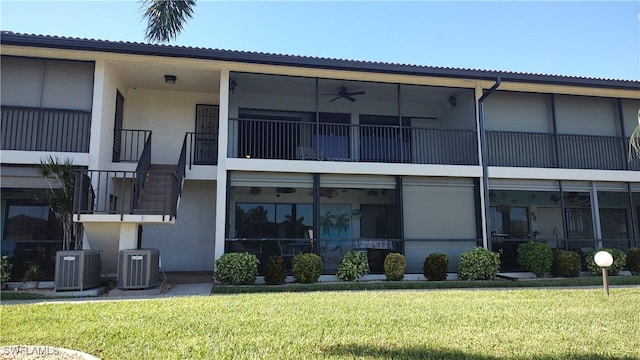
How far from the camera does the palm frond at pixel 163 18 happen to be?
15656mm

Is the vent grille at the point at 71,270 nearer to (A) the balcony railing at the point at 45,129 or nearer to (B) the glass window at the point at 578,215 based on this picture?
(A) the balcony railing at the point at 45,129

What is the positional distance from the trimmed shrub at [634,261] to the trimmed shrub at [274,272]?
30.5 feet

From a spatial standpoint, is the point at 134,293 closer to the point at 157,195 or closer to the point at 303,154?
the point at 157,195

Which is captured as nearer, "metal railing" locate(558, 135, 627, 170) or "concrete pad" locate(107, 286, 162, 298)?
"concrete pad" locate(107, 286, 162, 298)

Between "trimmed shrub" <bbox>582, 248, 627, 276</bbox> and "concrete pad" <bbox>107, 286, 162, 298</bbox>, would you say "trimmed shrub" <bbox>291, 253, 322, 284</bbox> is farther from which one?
"trimmed shrub" <bbox>582, 248, 627, 276</bbox>

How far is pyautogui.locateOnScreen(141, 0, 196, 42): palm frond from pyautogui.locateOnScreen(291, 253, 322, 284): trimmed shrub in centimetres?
1028

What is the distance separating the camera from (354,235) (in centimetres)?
1269

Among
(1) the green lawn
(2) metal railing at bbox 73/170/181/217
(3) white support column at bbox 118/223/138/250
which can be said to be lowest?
(1) the green lawn

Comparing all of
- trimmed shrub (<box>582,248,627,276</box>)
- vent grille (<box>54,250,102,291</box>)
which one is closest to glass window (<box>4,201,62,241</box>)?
vent grille (<box>54,250,102,291</box>)

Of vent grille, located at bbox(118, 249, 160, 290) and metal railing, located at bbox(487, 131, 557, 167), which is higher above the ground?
metal railing, located at bbox(487, 131, 557, 167)

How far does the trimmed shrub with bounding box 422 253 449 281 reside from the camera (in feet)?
35.7

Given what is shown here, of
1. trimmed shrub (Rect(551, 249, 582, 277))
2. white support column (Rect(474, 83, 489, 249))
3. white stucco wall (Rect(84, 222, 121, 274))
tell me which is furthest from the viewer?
white support column (Rect(474, 83, 489, 249))

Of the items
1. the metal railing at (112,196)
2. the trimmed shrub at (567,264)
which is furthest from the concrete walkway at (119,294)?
the trimmed shrub at (567,264)

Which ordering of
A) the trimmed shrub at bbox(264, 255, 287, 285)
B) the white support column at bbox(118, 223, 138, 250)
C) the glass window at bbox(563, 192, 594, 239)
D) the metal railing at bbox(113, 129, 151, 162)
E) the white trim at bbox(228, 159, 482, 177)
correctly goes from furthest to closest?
1. the glass window at bbox(563, 192, 594, 239)
2. the metal railing at bbox(113, 129, 151, 162)
3. the white trim at bbox(228, 159, 482, 177)
4. the trimmed shrub at bbox(264, 255, 287, 285)
5. the white support column at bbox(118, 223, 138, 250)
